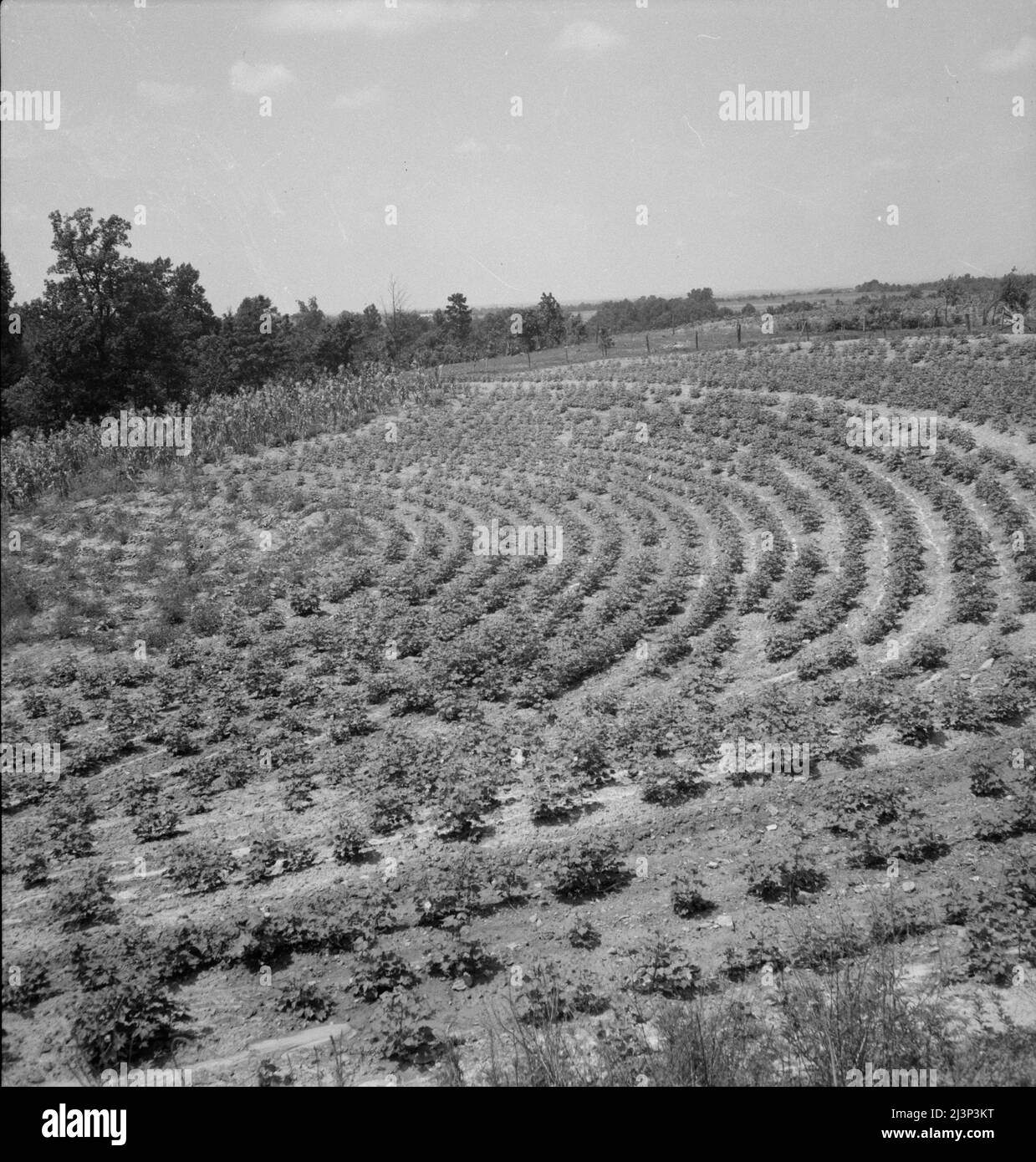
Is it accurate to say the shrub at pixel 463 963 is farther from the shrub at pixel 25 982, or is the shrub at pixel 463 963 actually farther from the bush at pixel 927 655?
the bush at pixel 927 655

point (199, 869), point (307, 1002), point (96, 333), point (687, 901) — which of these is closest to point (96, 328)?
point (96, 333)

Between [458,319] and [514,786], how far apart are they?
242 feet

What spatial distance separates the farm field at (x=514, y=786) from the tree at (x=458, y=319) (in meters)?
60.4

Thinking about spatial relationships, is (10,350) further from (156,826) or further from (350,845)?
(350,845)

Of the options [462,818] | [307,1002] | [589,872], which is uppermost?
[462,818]

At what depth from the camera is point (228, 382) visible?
36.4 m

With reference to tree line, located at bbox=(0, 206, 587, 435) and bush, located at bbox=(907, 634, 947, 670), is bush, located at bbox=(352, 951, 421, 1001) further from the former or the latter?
bush, located at bbox=(907, 634, 947, 670)

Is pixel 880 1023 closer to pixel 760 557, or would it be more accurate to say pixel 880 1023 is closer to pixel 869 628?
pixel 869 628

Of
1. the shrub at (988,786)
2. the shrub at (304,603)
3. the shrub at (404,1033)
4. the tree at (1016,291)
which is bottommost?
the shrub at (404,1033)

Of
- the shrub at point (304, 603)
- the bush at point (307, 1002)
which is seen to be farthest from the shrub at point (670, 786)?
the shrub at point (304, 603)

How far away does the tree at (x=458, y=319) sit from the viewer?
78.9 metres

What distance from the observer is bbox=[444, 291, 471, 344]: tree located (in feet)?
259

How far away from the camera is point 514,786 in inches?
415
